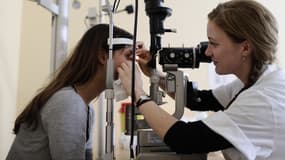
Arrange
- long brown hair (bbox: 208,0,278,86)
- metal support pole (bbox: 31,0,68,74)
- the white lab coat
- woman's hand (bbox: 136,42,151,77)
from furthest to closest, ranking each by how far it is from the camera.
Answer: metal support pole (bbox: 31,0,68,74), woman's hand (bbox: 136,42,151,77), long brown hair (bbox: 208,0,278,86), the white lab coat

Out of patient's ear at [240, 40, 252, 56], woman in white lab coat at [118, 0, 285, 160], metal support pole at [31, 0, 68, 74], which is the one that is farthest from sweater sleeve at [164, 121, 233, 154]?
metal support pole at [31, 0, 68, 74]

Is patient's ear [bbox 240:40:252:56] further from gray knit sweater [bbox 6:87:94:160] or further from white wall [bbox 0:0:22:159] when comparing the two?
white wall [bbox 0:0:22:159]

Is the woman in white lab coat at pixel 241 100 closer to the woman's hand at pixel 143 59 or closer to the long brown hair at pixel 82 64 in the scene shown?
the woman's hand at pixel 143 59

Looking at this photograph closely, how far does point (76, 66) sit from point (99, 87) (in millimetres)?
120

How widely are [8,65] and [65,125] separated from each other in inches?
28.7

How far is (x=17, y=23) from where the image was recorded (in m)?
1.73

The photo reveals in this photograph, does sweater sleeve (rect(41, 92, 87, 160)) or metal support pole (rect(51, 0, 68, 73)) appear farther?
Answer: metal support pole (rect(51, 0, 68, 73))

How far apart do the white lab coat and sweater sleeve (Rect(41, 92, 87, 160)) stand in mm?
405

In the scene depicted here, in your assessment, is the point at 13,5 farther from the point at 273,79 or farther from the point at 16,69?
the point at 273,79

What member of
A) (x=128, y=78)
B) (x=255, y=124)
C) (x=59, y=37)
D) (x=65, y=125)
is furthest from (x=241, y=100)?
(x=59, y=37)

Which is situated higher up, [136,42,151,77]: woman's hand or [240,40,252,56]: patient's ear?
[240,40,252,56]: patient's ear

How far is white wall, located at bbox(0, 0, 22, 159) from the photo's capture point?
4.89 ft

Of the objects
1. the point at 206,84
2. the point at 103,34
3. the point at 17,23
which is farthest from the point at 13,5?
the point at 206,84

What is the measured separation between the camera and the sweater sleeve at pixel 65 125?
101 cm
